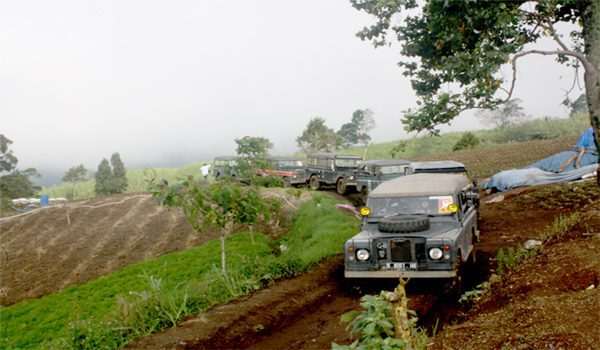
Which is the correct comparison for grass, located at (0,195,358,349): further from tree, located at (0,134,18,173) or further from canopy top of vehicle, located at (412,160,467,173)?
tree, located at (0,134,18,173)

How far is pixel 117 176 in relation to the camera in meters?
62.5

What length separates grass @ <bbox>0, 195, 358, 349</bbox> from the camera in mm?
8312

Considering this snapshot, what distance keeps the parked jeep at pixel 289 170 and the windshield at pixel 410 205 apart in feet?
51.4

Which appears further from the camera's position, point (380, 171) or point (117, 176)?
point (117, 176)

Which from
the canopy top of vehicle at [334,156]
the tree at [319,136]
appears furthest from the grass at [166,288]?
the tree at [319,136]

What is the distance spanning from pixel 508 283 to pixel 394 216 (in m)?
2.70

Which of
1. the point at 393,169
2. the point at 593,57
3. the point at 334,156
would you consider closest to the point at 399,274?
the point at 593,57

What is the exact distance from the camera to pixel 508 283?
686 cm

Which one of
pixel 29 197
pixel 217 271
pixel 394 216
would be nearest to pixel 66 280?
pixel 217 271

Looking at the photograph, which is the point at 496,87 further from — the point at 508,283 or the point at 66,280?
the point at 66,280

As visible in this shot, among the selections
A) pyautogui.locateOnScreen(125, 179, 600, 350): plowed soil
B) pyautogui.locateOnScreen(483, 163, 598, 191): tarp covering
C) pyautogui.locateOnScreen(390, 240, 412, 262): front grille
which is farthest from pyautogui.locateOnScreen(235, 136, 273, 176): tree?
pyautogui.locateOnScreen(483, 163, 598, 191): tarp covering

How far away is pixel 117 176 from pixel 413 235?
5985cm

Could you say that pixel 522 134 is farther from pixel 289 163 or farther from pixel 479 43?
pixel 479 43

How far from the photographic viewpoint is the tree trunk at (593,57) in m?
10.7
